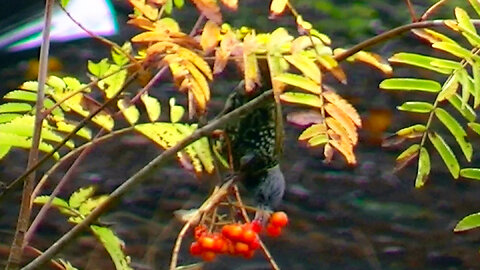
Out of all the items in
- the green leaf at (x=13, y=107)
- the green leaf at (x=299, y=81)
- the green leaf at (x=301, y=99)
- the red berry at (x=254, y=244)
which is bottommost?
the red berry at (x=254, y=244)

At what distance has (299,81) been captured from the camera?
0.79 meters

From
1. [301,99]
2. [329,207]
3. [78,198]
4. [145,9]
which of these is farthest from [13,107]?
[329,207]

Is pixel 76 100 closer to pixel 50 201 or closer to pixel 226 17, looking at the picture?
pixel 50 201

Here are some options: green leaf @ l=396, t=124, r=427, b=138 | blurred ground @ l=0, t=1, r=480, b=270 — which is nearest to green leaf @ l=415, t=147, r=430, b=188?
green leaf @ l=396, t=124, r=427, b=138

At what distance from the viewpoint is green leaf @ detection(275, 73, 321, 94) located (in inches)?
30.5

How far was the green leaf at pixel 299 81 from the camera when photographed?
78 cm

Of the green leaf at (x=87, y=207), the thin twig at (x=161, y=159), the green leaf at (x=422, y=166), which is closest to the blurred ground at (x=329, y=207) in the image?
the green leaf at (x=87, y=207)

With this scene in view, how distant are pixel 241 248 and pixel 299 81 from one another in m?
0.18

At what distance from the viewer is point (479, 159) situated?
6.70 feet

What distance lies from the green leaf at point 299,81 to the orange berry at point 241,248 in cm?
17

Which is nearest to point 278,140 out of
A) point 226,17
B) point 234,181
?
point 234,181

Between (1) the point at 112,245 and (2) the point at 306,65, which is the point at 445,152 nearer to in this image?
(2) the point at 306,65

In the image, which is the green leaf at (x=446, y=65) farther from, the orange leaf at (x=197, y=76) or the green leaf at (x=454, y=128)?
the orange leaf at (x=197, y=76)

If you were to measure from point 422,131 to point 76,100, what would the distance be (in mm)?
370
